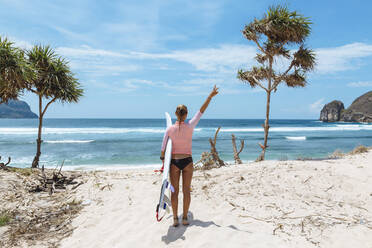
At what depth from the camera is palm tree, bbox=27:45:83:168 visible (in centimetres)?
905

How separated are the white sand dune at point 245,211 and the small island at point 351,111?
9703 centimetres

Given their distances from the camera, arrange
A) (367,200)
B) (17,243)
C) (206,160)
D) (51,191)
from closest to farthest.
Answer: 1. (17,243)
2. (367,200)
3. (51,191)
4. (206,160)

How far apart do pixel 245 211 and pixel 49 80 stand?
8338 millimetres

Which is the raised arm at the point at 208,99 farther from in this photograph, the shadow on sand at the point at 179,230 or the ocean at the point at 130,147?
the ocean at the point at 130,147

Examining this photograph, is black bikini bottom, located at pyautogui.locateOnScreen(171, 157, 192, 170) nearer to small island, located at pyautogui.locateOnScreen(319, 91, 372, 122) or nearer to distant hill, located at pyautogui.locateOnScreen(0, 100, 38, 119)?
small island, located at pyautogui.locateOnScreen(319, 91, 372, 122)

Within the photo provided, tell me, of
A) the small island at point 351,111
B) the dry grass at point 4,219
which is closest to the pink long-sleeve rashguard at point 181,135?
the dry grass at point 4,219

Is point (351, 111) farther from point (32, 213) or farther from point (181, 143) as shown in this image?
point (32, 213)

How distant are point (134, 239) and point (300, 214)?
2720 millimetres

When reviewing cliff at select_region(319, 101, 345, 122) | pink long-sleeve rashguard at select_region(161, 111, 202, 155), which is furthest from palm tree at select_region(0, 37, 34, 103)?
cliff at select_region(319, 101, 345, 122)

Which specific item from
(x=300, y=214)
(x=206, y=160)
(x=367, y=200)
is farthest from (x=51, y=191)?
(x=367, y=200)

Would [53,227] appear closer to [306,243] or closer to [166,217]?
[166,217]

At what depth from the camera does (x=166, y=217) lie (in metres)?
4.22

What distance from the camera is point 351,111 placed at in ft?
293

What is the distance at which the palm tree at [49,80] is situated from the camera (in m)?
9.05
